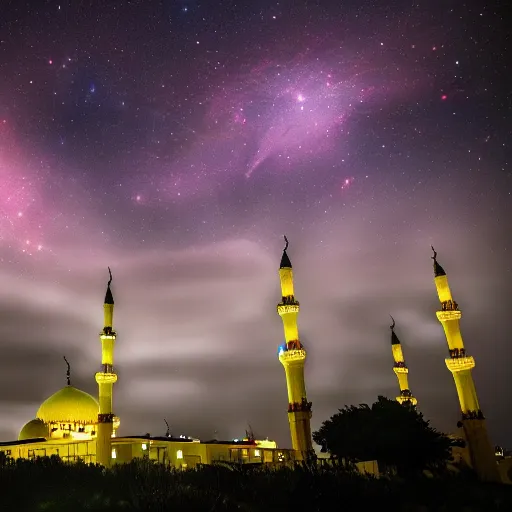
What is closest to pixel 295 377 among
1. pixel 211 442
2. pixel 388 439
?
pixel 388 439

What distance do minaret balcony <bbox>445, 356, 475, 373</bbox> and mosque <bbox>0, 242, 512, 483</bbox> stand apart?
81 mm

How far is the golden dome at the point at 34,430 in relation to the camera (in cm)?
5412

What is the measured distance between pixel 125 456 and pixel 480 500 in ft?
125

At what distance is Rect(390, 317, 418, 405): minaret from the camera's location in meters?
62.6

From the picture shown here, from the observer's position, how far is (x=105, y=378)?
47.4 m

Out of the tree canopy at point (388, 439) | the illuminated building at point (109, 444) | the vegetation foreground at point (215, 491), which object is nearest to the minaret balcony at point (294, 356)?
the tree canopy at point (388, 439)


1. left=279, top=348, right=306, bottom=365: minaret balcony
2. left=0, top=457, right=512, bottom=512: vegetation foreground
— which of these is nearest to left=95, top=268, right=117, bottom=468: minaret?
left=279, top=348, right=306, bottom=365: minaret balcony

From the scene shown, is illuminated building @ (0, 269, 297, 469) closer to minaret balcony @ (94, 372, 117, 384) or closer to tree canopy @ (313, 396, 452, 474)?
minaret balcony @ (94, 372, 117, 384)

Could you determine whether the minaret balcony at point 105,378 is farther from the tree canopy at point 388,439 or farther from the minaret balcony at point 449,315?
the minaret balcony at point 449,315

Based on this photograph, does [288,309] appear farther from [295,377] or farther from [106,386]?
[106,386]

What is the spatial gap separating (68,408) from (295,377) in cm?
2882

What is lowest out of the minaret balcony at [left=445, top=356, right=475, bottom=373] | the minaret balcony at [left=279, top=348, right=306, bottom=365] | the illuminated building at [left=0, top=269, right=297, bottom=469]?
the illuminated building at [left=0, top=269, right=297, bottom=469]

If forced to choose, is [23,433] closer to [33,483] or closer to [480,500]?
[33,483]

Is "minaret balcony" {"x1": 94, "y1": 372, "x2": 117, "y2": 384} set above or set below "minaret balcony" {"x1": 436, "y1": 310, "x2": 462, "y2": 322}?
below
